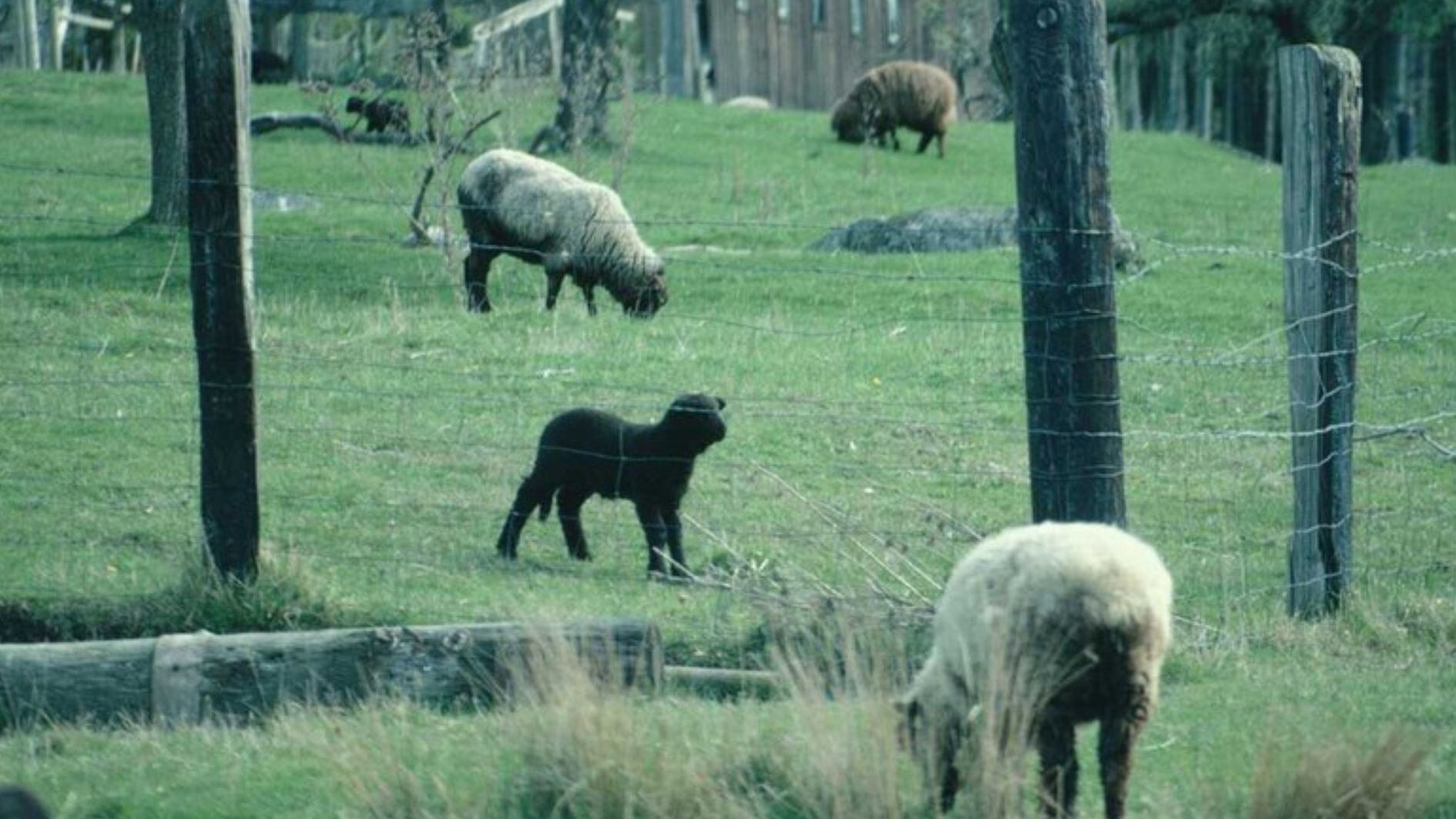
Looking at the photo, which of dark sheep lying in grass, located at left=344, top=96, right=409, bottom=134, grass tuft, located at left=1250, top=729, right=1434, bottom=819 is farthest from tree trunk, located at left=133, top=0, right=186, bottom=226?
grass tuft, located at left=1250, top=729, right=1434, bottom=819

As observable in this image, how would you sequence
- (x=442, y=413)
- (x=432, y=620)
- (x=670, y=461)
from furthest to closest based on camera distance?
(x=442, y=413)
(x=670, y=461)
(x=432, y=620)

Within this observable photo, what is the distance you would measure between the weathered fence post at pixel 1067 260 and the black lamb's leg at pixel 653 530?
2847 millimetres

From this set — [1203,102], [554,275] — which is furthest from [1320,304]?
[1203,102]

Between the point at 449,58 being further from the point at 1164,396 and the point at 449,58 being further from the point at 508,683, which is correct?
the point at 508,683

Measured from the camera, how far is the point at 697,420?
34.3 feet

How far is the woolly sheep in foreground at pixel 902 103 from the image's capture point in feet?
108

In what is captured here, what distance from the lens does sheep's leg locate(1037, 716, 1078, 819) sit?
20.4ft

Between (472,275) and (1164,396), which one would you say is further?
(472,275)

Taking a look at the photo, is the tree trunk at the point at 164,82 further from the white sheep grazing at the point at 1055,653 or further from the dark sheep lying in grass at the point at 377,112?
the white sheep grazing at the point at 1055,653

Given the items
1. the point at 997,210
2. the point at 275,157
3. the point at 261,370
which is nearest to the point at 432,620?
the point at 261,370

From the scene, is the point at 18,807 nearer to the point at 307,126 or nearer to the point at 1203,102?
the point at 307,126

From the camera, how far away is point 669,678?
812 centimetres

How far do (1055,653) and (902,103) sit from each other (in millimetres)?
27767

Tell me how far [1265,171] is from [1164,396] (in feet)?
67.3
